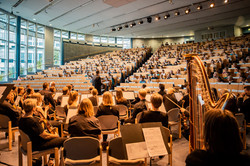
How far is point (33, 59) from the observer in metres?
15.1

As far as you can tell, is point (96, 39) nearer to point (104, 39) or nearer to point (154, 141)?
point (104, 39)

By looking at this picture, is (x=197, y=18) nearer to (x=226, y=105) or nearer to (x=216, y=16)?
(x=216, y=16)

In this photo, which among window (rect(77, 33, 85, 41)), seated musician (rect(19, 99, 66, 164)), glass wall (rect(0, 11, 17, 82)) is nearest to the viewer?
seated musician (rect(19, 99, 66, 164))

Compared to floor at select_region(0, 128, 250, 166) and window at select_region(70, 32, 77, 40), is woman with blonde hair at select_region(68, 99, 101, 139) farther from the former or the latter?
window at select_region(70, 32, 77, 40)

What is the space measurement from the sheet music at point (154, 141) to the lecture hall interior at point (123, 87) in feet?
0.03

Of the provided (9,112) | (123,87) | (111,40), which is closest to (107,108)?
(9,112)

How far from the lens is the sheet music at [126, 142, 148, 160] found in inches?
66.7

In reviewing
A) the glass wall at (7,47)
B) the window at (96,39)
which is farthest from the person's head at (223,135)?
the window at (96,39)

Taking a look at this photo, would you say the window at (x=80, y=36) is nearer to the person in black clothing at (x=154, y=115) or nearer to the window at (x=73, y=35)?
the window at (x=73, y=35)

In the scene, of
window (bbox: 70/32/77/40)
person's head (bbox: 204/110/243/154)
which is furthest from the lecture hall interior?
window (bbox: 70/32/77/40)

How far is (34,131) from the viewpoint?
2246 millimetres

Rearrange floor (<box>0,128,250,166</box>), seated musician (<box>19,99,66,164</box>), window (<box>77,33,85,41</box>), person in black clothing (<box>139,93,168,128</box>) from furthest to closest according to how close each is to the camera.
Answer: window (<box>77,33,85,41</box>)
floor (<box>0,128,250,166</box>)
person in black clothing (<box>139,93,168,128</box>)
seated musician (<box>19,99,66,164</box>)

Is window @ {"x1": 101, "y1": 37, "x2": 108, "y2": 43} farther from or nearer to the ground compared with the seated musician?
farther from the ground

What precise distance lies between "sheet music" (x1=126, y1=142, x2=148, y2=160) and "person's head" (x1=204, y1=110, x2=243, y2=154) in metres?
0.86
